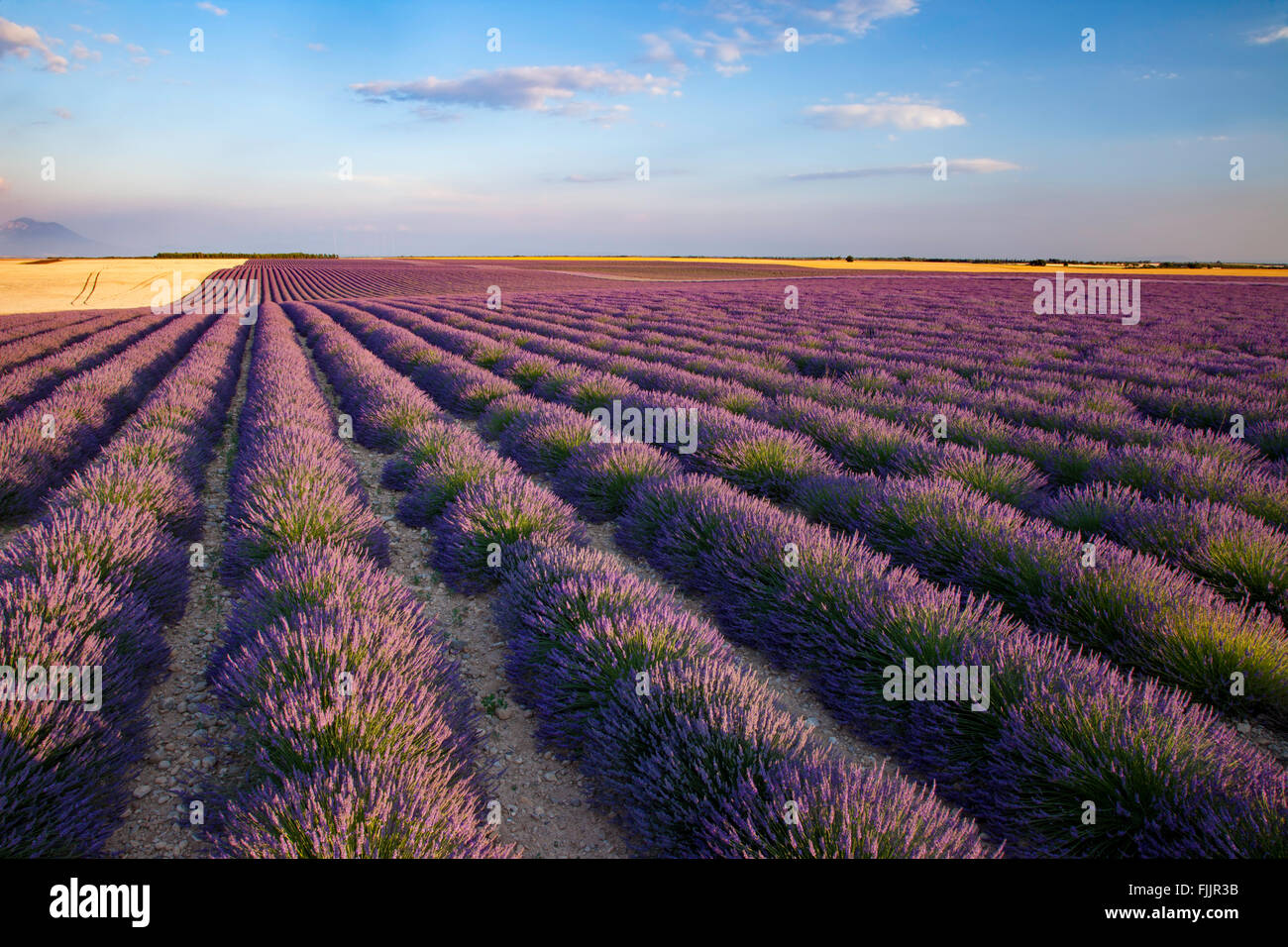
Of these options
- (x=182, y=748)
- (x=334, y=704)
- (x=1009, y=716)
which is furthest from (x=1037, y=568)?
(x=182, y=748)

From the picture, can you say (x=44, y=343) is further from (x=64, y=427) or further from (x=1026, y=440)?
(x=1026, y=440)

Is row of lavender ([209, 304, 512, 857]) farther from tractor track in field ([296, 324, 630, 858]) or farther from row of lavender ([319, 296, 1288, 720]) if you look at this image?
row of lavender ([319, 296, 1288, 720])

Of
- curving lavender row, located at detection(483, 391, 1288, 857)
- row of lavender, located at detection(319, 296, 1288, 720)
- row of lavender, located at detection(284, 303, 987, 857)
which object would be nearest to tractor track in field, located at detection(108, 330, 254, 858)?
row of lavender, located at detection(284, 303, 987, 857)

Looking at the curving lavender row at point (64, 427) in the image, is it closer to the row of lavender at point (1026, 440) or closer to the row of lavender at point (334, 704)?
the row of lavender at point (334, 704)

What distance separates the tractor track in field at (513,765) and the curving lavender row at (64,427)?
3588mm

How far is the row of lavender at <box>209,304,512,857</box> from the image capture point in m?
1.75

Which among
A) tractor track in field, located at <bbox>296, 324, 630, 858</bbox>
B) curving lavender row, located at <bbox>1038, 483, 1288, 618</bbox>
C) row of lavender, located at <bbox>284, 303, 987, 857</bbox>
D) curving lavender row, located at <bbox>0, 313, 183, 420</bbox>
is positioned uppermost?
curving lavender row, located at <bbox>0, 313, 183, 420</bbox>

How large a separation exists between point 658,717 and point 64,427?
7.20 metres

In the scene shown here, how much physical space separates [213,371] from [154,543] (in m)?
7.07

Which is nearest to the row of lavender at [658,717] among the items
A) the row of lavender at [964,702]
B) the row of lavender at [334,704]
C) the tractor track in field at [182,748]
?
the row of lavender at [964,702]

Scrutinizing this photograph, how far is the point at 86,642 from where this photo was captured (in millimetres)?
2553

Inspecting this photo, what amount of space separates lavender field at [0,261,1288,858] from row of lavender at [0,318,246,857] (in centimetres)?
2

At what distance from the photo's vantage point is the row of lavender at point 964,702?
1999 mm

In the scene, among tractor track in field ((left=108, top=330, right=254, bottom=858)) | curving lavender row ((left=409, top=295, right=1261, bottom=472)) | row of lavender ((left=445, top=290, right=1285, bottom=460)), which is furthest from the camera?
row of lavender ((left=445, top=290, right=1285, bottom=460))
